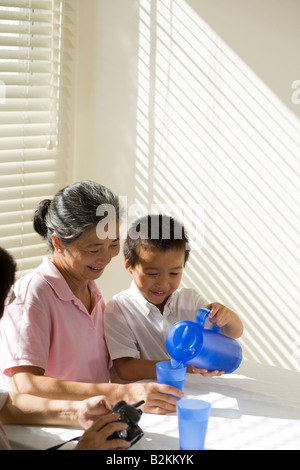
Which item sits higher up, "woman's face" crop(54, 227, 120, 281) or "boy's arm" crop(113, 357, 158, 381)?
"woman's face" crop(54, 227, 120, 281)

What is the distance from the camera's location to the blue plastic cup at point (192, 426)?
134 centimetres

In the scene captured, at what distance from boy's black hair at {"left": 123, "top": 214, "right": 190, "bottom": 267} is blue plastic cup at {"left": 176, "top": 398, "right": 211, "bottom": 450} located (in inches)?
25.6

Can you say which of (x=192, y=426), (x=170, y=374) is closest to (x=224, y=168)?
(x=170, y=374)

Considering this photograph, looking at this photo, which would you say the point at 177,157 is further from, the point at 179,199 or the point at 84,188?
the point at 84,188

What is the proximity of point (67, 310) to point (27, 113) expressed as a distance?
140 cm

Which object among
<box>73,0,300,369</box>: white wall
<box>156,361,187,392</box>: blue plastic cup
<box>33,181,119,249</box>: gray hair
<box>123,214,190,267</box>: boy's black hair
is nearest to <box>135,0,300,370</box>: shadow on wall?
<box>73,0,300,369</box>: white wall

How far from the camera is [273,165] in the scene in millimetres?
2836

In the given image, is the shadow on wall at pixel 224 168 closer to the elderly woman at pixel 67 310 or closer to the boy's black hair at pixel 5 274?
the elderly woman at pixel 67 310

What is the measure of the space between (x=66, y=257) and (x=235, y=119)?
1393 millimetres

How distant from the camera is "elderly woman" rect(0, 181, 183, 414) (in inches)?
63.7

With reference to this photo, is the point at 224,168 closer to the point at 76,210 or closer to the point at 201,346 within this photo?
the point at 76,210

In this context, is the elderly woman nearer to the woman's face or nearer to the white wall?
the woman's face

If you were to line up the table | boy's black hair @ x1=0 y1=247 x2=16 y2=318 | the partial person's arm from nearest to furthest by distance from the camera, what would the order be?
1. boy's black hair @ x1=0 y1=247 x2=16 y2=318
2. the table
3. the partial person's arm
